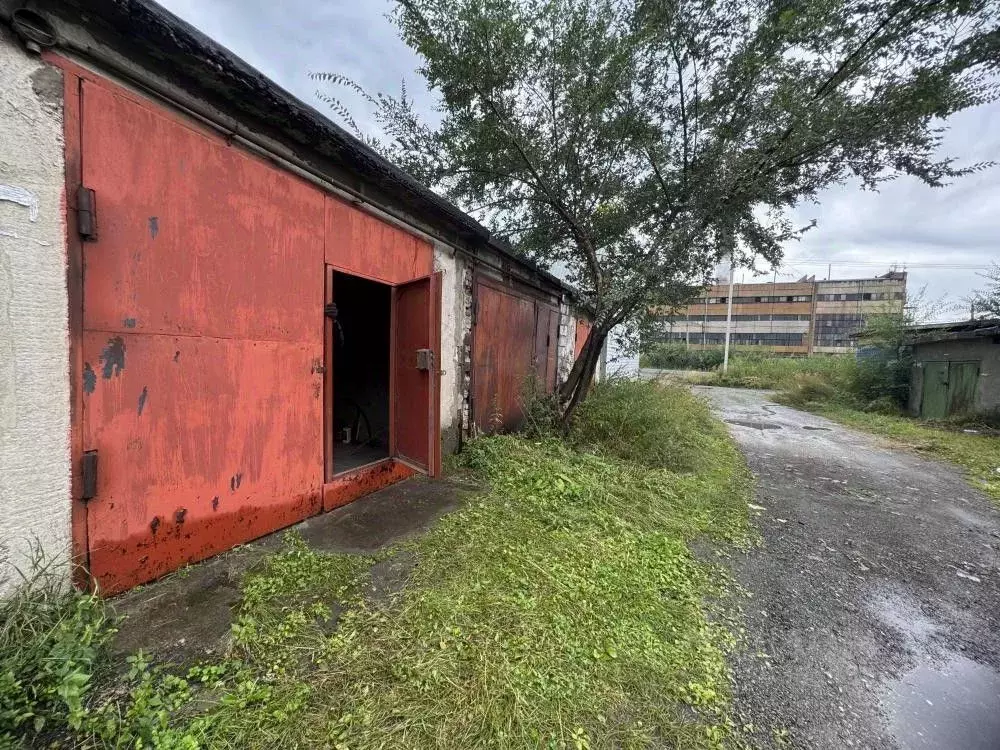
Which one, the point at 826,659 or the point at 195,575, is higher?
the point at 195,575

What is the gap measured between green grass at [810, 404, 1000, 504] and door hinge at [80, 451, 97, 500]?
810 centimetres

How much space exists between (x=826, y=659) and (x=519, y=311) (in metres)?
5.01

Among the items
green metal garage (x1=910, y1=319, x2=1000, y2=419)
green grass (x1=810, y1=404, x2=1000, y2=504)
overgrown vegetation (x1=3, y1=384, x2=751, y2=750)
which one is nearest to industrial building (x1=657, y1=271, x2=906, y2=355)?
green metal garage (x1=910, y1=319, x2=1000, y2=419)

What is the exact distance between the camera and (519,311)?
20.1 feet

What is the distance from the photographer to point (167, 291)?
1.98 metres

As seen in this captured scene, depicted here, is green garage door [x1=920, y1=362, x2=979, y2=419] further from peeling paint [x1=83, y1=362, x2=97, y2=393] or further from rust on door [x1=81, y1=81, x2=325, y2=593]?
peeling paint [x1=83, y1=362, x2=97, y2=393]

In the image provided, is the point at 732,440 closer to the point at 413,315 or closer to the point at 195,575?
the point at 413,315

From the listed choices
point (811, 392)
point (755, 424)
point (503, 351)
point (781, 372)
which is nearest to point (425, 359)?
point (503, 351)

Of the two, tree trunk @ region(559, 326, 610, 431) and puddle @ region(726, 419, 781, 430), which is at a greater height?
tree trunk @ region(559, 326, 610, 431)

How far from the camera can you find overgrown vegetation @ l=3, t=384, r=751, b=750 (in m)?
1.31

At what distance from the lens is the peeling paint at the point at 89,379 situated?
1.72m

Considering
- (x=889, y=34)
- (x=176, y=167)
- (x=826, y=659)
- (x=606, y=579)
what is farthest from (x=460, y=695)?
(x=889, y=34)

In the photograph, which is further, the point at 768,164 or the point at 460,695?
the point at 768,164

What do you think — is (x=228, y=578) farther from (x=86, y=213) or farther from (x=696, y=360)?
(x=696, y=360)
